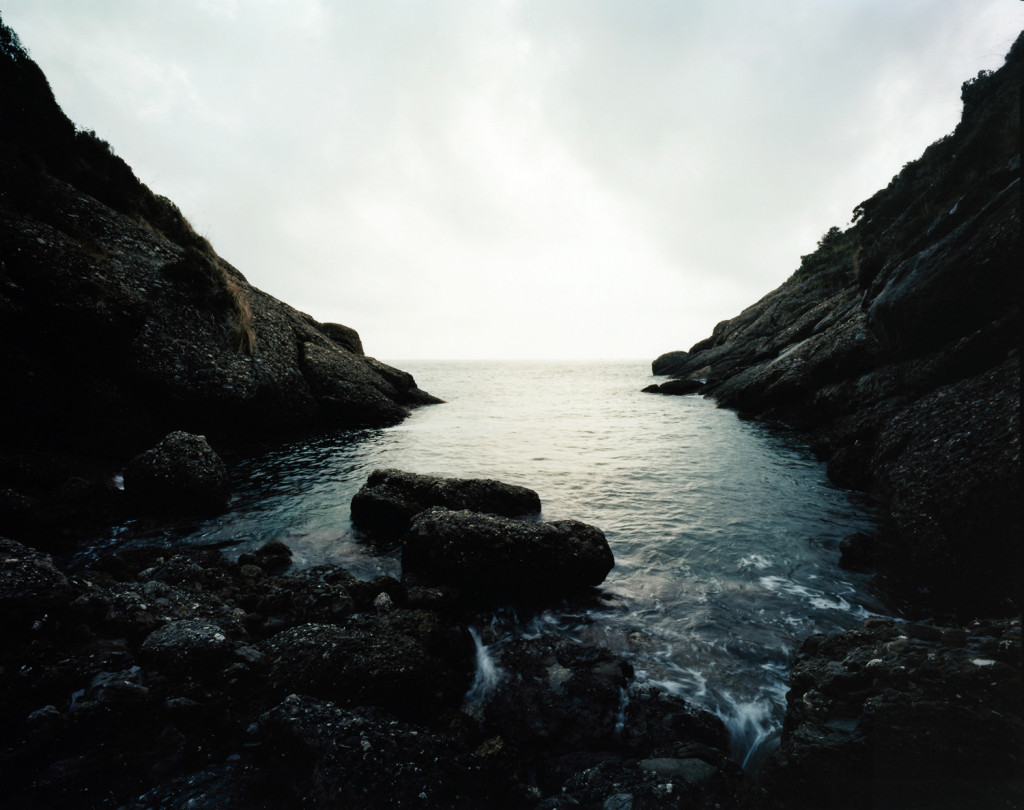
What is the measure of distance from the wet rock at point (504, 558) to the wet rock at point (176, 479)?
611 centimetres

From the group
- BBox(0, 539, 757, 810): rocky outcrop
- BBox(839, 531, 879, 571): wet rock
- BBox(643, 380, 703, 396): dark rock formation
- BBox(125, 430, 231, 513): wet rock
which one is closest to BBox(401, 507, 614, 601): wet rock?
BBox(0, 539, 757, 810): rocky outcrop

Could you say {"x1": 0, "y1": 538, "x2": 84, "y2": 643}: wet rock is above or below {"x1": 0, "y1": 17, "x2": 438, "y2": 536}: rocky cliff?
below

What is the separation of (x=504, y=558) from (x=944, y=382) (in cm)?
1197

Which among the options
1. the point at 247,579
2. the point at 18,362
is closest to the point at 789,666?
the point at 247,579

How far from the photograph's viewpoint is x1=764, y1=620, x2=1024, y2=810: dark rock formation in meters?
2.87

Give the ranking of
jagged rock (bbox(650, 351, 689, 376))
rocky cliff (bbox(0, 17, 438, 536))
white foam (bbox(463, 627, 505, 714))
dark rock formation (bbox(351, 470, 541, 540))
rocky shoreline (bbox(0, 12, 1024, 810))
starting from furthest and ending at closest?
jagged rock (bbox(650, 351, 689, 376))
rocky cliff (bbox(0, 17, 438, 536))
dark rock formation (bbox(351, 470, 541, 540))
white foam (bbox(463, 627, 505, 714))
rocky shoreline (bbox(0, 12, 1024, 810))

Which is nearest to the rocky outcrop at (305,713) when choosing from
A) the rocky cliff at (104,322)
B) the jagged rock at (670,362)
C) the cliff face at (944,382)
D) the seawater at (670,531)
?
the seawater at (670,531)

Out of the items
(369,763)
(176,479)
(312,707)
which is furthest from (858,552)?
(176,479)

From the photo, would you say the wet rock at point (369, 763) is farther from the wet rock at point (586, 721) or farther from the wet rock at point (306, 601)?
the wet rock at point (306, 601)

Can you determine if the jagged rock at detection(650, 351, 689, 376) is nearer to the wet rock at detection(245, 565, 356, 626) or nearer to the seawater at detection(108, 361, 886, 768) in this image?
the seawater at detection(108, 361, 886, 768)

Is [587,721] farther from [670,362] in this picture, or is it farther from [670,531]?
[670,362]

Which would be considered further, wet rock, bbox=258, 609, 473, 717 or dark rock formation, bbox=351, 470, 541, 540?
dark rock formation, bbox=351, 470, 541, 540

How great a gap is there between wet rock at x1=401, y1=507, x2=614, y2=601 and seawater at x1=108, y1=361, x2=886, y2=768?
47cm

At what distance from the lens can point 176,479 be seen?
9562 mm
